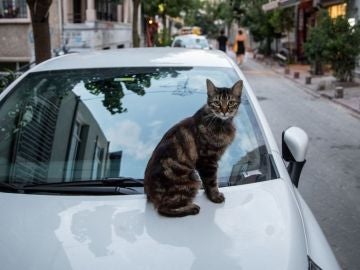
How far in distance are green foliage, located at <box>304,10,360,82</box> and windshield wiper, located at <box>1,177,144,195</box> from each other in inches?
619

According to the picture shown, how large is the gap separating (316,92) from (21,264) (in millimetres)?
16668

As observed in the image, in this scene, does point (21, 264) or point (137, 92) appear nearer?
point (21, 264)

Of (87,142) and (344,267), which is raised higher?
(87,142)

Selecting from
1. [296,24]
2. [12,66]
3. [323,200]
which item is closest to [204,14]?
[296,24]

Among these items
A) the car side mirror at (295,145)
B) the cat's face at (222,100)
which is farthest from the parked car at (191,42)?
the cat's face at (222,100)

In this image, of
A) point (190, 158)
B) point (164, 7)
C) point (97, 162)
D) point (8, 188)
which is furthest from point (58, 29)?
point (190, 158)

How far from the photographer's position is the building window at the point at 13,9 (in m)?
18.9

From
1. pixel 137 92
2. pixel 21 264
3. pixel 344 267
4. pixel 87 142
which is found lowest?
pixel 344 267

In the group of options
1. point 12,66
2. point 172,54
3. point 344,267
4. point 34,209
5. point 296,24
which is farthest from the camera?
point 296,24

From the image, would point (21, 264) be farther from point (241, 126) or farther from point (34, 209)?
point (241, 126)

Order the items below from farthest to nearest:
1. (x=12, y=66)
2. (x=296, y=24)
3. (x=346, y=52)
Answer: (x=296, y=24) < (x=12, y=66) < (x=346, y=52)

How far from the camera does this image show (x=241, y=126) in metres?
3.44

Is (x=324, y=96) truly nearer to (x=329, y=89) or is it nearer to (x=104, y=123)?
(x=329, y=89)

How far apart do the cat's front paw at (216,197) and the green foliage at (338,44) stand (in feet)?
51.7
